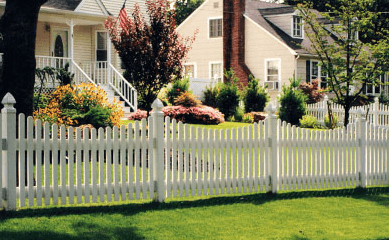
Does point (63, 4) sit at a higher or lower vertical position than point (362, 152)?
higher

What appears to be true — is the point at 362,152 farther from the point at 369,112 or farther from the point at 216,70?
the point at 216,70

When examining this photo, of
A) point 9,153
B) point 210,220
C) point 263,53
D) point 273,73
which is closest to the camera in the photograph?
point 9,153

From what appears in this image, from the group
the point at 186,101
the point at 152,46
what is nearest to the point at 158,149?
the point at 152,46

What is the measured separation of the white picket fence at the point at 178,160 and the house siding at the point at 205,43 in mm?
24412

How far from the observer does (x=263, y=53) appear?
3381 cm

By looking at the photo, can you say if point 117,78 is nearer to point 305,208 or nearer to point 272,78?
Answer: point 272,78

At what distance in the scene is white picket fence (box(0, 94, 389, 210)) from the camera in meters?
7.80

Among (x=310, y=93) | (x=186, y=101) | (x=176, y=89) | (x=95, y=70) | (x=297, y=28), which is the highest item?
(x=297, y=28)

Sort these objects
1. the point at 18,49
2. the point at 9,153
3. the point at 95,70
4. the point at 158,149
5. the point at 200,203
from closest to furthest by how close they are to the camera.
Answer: the point at 9,153 < the point at 158,149 < the point at 200,203 < the point at 18,49 < the point at 95,70

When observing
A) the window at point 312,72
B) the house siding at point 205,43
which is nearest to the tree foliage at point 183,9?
the house siding at point 205,43

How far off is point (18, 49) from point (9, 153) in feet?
7.95

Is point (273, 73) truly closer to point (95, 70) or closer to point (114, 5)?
point (114, 5)

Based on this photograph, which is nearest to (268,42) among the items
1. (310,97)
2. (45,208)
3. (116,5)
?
(310,97)

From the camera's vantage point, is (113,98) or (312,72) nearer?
(113,98)
